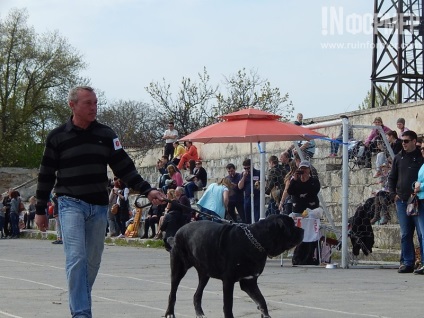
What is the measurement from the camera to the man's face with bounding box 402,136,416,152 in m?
15.0

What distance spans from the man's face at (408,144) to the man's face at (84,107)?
26.1 ft

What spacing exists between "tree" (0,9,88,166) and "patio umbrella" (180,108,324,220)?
4393 centimetres

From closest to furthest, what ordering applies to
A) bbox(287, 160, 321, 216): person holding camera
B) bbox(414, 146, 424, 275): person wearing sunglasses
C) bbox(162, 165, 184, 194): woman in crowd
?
bbox(414, 146, 424, 275): person wearing sunglasses, bbox(287, 160, 321, 216): person holding camera, bbox(162, 165, 184, 194): woman in crowd

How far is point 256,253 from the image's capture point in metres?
8.71

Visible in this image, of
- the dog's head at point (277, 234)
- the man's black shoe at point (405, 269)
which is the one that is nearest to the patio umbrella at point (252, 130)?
the man's black shoe at point (405, 269)

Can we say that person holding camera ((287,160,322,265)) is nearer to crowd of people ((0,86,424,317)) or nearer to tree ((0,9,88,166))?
crowd of people ((0,86,424,317))

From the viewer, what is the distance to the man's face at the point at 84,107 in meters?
8.04

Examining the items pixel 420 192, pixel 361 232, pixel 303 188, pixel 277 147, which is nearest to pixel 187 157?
pixel 277 147

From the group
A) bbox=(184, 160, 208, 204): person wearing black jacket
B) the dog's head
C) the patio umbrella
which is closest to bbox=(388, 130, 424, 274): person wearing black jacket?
the patio umbrella

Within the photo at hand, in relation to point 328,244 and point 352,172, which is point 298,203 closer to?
point 328,244

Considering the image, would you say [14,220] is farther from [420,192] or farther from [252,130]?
[420,192]

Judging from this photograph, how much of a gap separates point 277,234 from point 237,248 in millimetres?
431

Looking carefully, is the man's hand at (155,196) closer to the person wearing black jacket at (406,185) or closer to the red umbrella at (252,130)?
the person wearing black jacket at (406,185)

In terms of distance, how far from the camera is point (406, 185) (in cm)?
1513
